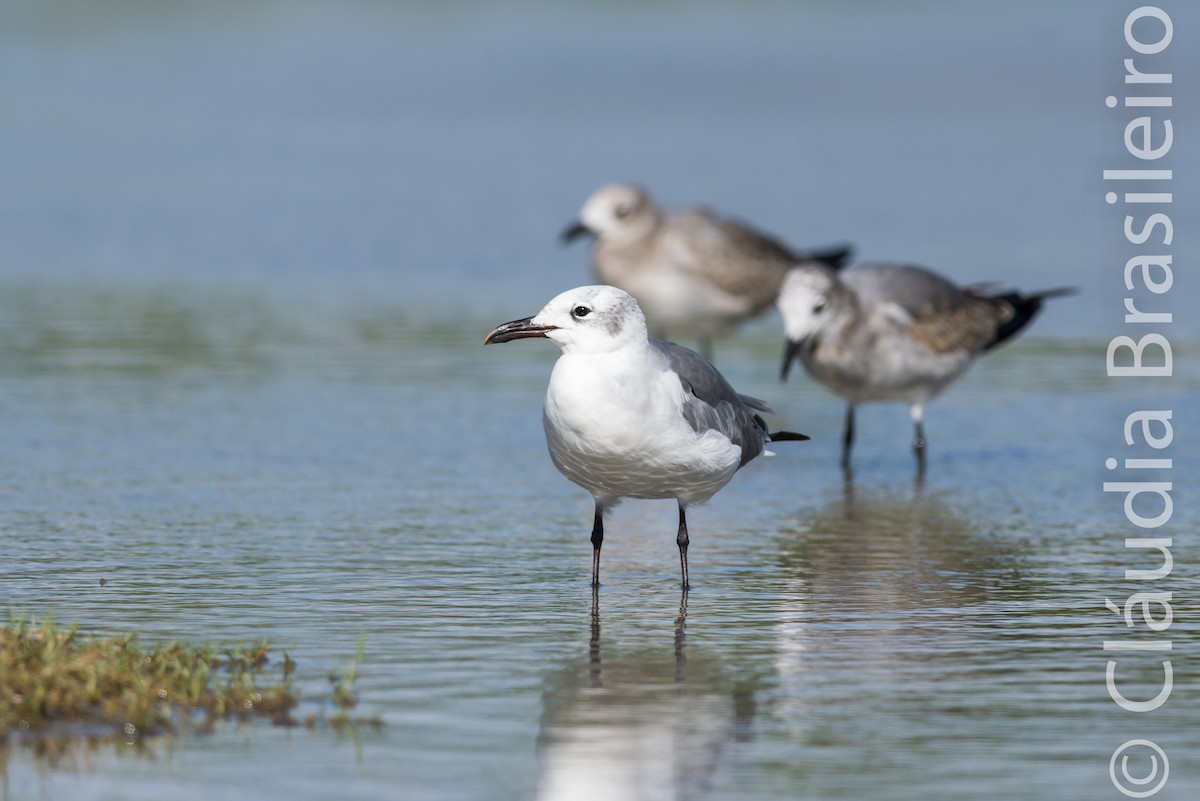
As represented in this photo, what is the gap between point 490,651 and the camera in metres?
7.37

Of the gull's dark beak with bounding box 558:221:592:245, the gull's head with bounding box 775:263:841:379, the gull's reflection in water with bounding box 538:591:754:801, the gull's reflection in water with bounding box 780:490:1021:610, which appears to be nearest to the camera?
the gull's reflection in water with bounding box 538:591:754:801

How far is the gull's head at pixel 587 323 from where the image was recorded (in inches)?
313

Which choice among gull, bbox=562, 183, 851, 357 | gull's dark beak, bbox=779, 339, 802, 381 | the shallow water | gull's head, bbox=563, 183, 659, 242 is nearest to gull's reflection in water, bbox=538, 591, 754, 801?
the shallow water

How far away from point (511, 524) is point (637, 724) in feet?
11.5

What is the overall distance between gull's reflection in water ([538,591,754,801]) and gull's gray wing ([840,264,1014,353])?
5522 mm

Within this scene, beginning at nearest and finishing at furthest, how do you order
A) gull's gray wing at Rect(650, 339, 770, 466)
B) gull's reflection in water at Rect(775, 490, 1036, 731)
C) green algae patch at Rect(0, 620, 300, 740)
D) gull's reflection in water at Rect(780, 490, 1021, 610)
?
1. green algae patch at Rect(0, 620, 300, 740)
2. gull's reflection in water at Rect(775, 490, 1036, 731)
3. gull's gray wing at Rect(650, 339, 770, 466)
4. gull's reflection in water at Rect(780, 490, 1021, 610)

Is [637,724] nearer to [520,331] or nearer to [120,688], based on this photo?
[120,688]

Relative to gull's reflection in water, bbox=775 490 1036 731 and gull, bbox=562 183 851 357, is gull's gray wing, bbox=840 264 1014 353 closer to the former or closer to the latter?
gull's reflection in water, bbox=775 490 1036 731

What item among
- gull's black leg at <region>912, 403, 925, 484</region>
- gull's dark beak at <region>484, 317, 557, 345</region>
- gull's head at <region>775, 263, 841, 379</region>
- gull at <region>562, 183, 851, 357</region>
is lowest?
gull's black leg at <region>912, 403, 925, 484</region>

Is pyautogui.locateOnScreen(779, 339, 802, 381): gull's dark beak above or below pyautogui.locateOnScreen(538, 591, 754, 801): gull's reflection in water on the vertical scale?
above

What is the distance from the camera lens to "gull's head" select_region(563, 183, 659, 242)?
17.7m

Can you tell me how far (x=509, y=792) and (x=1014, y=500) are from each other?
227 inches

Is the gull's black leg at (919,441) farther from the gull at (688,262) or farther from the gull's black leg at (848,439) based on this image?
the gull at (688,262)

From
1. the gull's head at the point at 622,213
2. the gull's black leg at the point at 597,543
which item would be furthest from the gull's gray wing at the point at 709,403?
the gull's head at the point at 622,213
